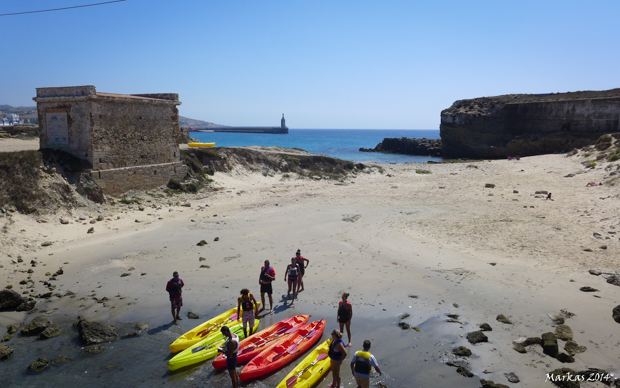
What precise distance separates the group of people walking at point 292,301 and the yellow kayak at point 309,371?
17.3 inches

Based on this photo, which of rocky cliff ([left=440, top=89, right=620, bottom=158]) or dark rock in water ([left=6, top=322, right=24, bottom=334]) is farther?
rocky cliff ([left=440, top=89, right=620, bottom=158])

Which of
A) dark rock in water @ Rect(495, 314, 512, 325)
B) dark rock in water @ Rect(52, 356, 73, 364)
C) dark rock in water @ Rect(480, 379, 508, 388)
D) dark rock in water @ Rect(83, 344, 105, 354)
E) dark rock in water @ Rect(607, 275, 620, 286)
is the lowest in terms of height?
dark rock in water @ Rect(52, 356, 73, 364)

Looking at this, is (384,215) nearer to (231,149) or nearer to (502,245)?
(502,245)

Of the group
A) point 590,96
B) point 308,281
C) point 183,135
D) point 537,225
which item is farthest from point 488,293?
point 590,96

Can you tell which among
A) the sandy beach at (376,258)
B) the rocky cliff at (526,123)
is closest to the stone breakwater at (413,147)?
the rocky cliff at (526,123)

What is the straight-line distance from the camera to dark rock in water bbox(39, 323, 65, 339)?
9148 millimetres

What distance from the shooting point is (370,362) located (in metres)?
6.60

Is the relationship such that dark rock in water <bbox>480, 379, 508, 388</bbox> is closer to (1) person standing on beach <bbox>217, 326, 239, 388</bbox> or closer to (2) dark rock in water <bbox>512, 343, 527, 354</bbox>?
(2) dark rock in water <bbox>512, 343, 527, 354</bbox>

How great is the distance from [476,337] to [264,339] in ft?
15.2

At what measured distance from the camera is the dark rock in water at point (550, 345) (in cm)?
798

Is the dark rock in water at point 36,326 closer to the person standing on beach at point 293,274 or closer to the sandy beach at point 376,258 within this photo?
the sandy beach at point 376,258

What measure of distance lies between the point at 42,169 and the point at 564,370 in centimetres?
1881

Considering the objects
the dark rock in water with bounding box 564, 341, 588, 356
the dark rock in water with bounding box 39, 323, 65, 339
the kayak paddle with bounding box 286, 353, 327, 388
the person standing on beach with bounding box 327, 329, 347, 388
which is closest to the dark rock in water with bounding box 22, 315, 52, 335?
the dark rock in water with bounding box 39, 323, 65, 339

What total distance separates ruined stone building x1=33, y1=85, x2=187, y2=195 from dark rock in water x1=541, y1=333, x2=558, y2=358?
699 inches
